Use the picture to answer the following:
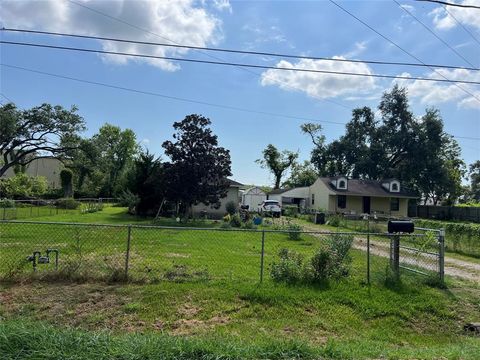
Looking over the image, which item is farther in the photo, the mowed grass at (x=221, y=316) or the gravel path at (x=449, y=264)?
the gravel path at (x=449, y=264)

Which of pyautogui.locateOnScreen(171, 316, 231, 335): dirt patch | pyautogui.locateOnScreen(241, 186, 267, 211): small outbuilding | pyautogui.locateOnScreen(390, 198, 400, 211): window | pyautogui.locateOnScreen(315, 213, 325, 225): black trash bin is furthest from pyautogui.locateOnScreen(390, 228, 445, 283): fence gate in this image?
pyautogui.locateOnScreen(241, 186, 267, 211): small outbuilding

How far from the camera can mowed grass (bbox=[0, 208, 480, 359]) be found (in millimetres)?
4406

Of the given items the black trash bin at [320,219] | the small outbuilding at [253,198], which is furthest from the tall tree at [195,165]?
the small outbuilding at [253,198]

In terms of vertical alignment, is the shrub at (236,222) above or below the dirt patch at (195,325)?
above

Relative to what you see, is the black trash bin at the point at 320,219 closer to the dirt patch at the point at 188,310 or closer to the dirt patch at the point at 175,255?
the dirt patch at the point at 175,255

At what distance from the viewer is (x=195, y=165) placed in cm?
2544

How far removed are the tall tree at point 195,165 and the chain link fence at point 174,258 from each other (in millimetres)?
9819

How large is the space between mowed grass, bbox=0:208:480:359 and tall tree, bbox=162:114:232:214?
15.9 m

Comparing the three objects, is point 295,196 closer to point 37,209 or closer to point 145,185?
point 145,185

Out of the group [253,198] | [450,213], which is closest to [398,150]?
[450,213]

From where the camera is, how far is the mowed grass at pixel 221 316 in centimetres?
441

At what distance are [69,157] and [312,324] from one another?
49069mm

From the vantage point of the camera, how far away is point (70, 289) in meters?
A: 7.29

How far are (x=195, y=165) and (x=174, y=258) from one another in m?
14.9
